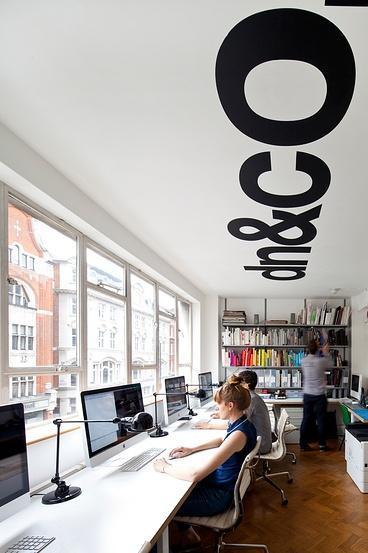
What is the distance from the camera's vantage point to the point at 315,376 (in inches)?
249

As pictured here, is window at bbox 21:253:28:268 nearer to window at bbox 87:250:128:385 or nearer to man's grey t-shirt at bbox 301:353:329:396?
window at bbox 87:250:128:385

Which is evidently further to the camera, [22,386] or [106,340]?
[106,340]

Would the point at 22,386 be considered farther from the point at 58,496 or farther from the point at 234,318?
the point at 234,318

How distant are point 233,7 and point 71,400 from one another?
2.59m

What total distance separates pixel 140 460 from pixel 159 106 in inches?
83.1

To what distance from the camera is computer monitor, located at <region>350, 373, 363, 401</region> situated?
6695mm

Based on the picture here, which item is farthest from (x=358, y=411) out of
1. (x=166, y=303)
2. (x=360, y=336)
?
(x=166, y=303)

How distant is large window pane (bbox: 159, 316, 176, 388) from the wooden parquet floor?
1860 mm

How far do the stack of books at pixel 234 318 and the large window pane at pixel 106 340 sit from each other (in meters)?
3.77

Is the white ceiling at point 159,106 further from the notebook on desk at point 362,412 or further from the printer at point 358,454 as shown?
the notebook on desk at point 362,412

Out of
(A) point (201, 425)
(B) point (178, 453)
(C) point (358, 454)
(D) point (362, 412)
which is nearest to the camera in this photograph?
(B) point (178, 453)

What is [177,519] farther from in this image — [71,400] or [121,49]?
[121,49]

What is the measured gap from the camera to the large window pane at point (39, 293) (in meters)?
2.36

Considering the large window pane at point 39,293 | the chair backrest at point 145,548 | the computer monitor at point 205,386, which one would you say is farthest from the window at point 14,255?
the computer monitor at point 205,386
